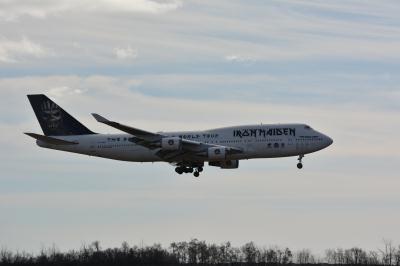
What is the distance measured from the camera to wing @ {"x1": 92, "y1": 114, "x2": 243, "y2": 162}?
96375 millimetres

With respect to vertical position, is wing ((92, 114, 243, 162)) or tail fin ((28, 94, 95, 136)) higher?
tail fin ((28, 94, 95, 136))

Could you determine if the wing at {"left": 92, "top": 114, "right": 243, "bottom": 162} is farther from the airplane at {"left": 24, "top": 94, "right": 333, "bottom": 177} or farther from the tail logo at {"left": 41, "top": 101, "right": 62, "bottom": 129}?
the tail logo at {"left": 41, "top": 101, "right": 62, "bottom": 129}

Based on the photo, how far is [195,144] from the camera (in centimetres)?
9688

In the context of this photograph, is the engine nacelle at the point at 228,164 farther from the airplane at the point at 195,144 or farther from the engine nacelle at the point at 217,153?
the engine nacelle at the point at 217,153

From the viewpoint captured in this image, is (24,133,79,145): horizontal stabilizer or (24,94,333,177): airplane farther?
(24,133,79,145): horizontal stabilizer

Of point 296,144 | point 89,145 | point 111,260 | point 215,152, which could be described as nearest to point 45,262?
point 111,260

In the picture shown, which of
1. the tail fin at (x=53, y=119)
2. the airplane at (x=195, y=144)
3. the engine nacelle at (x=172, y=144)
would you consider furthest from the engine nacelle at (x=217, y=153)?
the tail fin at (x=53, y=119)

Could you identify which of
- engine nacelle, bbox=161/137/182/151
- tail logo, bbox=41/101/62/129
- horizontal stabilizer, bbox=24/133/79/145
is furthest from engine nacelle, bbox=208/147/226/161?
tail logo, bbox=41/101/62/129

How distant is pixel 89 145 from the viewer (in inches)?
A: 4055

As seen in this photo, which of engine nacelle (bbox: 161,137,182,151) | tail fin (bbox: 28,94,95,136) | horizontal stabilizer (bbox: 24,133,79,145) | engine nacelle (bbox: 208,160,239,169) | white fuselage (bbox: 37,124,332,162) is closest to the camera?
engine nacelle (bbox: 161,137,182,151)

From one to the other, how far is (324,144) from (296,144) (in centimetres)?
306

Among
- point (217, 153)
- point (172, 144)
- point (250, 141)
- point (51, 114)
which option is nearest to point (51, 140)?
Result: point (51, 114)

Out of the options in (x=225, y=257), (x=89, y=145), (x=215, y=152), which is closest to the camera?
(x=215, y=152)

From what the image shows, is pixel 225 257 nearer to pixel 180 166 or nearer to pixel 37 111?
pixel 180 166
